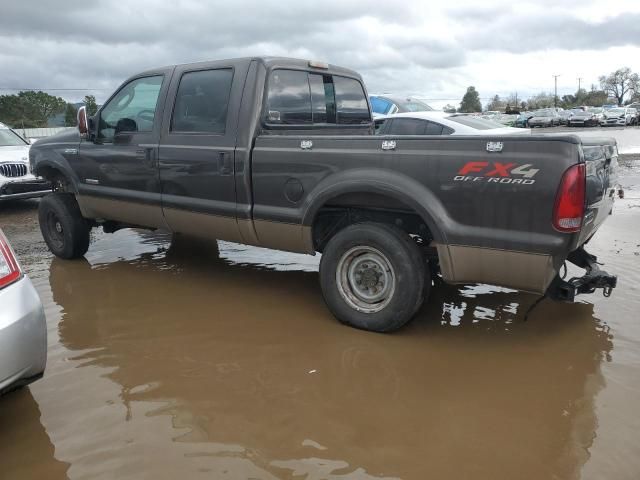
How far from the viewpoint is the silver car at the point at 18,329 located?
2531 millimetres

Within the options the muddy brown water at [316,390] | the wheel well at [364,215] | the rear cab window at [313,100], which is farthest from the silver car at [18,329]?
the rear cab window at [313,100]

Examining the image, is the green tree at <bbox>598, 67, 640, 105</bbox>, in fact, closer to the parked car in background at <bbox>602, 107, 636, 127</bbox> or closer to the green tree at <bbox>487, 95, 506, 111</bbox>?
the green tree at <bbox>487, 95, 506, 111</bbox>

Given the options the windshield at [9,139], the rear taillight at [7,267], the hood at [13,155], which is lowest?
the rear taillight at [7,267]

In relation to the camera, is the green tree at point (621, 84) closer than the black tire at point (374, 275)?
No

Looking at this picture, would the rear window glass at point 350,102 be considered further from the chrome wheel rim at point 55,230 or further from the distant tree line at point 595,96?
the distant tree line at point 595,96

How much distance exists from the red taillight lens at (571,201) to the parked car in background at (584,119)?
39.2 meters

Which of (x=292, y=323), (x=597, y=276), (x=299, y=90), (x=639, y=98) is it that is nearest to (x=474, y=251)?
(x=597, y=276)

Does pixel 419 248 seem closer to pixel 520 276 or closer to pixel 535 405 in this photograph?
pixel 520 276

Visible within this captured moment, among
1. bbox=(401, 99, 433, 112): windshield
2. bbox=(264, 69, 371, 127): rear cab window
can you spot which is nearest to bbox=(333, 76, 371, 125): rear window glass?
bbox=(264, 69, 371, 127): rear cab window

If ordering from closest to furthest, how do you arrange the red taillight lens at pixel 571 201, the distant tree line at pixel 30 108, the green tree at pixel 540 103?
the red taillight lens at pixel 571 201 < the distant tree line at pixel 30 108 < the green tree at pixel 540 103

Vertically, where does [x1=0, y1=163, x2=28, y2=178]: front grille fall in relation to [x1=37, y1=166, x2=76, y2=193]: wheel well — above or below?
above

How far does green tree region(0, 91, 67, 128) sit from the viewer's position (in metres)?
48.7

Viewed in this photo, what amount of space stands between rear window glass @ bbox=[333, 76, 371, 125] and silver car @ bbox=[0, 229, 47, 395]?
3.37 m

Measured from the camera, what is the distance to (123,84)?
5.41 meters
